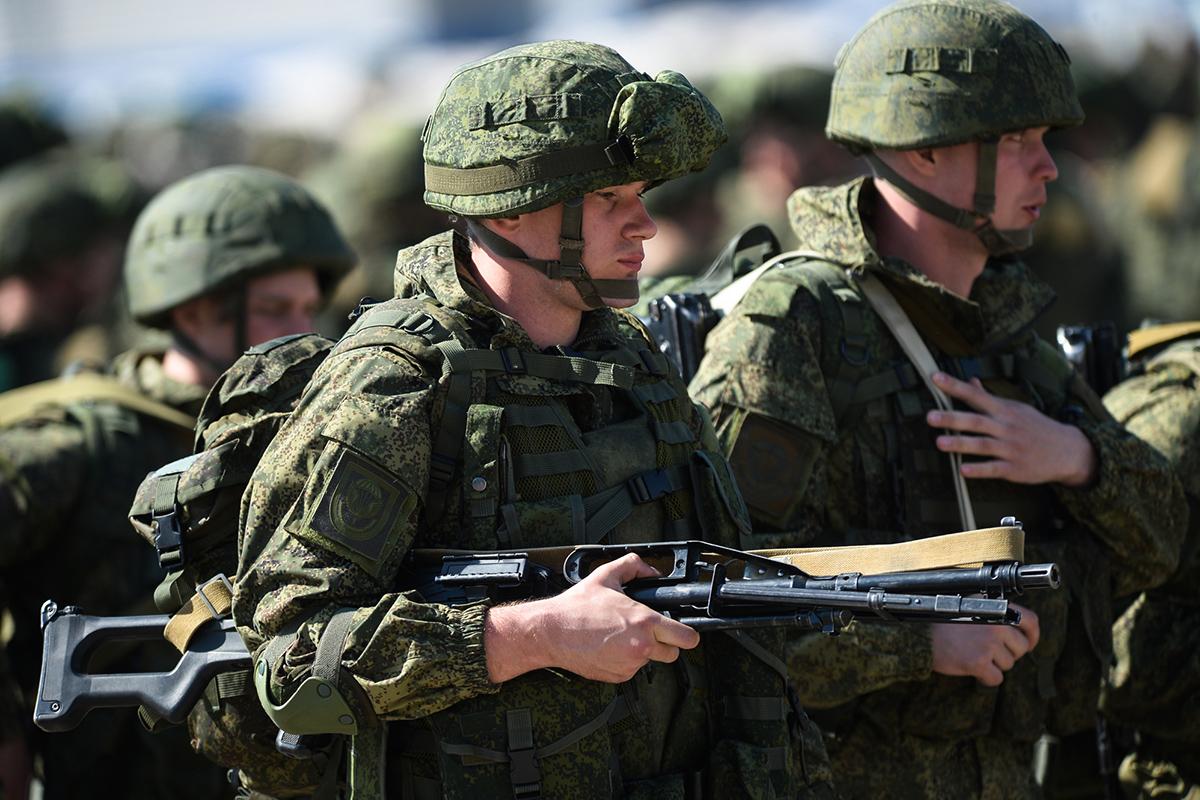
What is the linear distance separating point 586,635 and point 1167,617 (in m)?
3.51

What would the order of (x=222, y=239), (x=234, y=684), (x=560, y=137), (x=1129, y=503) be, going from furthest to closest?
(x=222, y=239) < (x=1129, y=503) < (x=234, y=684) < (x=560, y=137)

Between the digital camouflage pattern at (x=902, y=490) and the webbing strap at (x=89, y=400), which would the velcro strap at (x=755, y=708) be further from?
the webbing strap at (x=89, y=400)

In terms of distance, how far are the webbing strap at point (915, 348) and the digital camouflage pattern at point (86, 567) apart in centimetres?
289

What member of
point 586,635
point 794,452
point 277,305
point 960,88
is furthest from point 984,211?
point 277,305

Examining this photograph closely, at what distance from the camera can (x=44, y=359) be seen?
11.9 metres

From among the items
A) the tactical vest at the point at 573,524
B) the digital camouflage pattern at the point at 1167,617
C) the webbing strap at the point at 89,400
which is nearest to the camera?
the tactical vest at the point at 573,524

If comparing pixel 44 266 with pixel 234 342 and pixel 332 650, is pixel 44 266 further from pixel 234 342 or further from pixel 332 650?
pixel 332 650

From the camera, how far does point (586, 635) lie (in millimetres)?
3912

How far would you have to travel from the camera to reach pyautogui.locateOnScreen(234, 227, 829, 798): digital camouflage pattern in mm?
4004

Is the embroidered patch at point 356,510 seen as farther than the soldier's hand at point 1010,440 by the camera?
No

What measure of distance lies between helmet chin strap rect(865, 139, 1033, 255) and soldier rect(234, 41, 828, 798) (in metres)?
1.54

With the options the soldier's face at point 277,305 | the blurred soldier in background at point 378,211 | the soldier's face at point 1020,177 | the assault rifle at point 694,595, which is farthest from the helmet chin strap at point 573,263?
the blurred soldier in background at point 378,211

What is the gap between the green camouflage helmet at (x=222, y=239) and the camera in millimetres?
7453

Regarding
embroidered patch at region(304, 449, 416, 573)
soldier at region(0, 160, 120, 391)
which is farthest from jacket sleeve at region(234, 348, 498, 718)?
soldier at region(0, 160, 120, 391)
